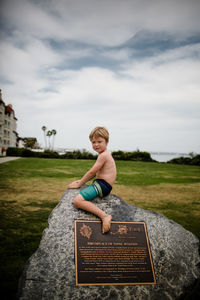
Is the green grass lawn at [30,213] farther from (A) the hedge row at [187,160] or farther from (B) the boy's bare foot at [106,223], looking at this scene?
(A) the hedge row at [187,160]

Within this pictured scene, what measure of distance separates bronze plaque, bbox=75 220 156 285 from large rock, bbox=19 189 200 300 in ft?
0.26

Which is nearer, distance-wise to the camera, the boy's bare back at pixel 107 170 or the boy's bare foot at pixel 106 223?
the boy's bare foot at pixel 106 223

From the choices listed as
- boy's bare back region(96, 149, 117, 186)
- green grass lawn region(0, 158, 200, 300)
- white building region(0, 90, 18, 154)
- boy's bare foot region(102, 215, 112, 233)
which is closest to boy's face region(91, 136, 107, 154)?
boy's bare back region(96, 149, 117, 186)

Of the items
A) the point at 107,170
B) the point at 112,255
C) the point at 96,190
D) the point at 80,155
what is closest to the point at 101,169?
the point at 107,170

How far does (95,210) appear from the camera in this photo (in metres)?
3.11

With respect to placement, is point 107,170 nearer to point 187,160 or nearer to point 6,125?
point 187,160

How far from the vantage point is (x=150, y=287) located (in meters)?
2.69

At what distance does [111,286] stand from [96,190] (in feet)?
4.43

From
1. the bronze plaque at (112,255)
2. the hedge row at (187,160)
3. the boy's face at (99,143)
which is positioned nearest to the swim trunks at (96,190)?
the bronze plaque at (112,255)

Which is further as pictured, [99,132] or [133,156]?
[133,156]

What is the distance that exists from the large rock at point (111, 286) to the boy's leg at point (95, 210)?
0.12m

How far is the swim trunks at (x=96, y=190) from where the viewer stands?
10.9ft

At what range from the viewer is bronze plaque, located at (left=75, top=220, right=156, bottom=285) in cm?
268

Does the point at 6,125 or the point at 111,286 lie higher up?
the point at 6,125
